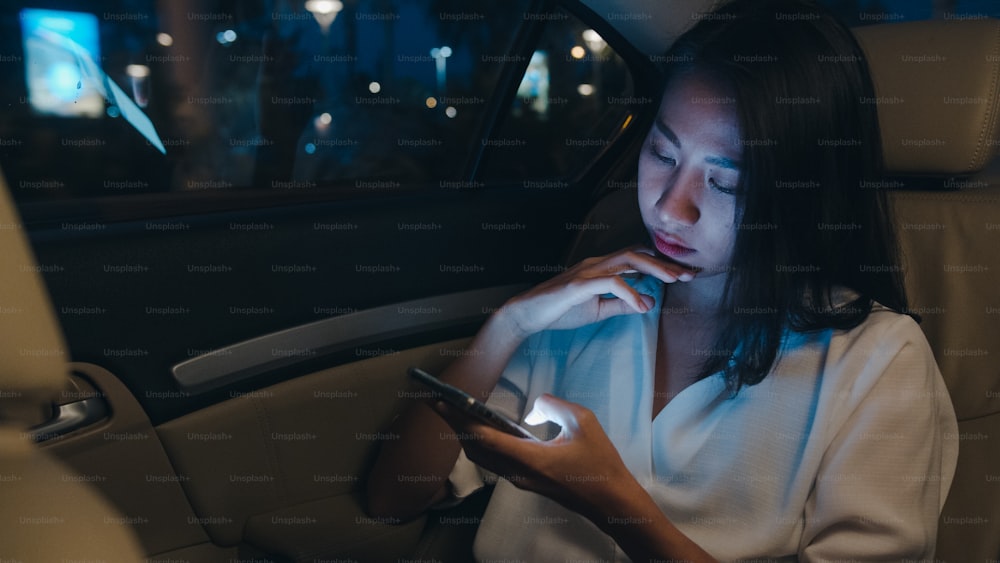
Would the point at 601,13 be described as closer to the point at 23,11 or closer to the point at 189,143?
the point at 189,143

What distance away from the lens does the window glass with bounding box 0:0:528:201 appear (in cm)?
198

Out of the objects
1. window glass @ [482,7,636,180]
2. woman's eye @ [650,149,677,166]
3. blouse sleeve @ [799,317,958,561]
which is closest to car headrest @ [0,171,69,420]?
woman's eye @ [650,149,677,166]

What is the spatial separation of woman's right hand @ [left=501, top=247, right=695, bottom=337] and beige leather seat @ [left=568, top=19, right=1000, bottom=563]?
20.1 inches

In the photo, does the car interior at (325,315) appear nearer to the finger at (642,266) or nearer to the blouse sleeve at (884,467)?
the blouse sleeve at (884,467)

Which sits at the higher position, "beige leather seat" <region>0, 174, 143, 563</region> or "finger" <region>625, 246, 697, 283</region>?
"beige leather seat" <region>0, 174, 143, 563</region>

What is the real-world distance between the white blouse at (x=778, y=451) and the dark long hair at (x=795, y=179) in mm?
59

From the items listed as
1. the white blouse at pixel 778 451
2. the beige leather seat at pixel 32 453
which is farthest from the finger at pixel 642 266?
the beige leather seat at pixel 32 453

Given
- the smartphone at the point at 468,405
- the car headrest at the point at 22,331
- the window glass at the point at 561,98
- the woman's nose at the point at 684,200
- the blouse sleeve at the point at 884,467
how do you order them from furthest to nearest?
1. the window glass at the point at 561,98
2. the woman's nose at the point at 684,200
3. the blouse sleeve at the point at 884,467
4. the smartphone at the point at 468,405
5. the car headrest at the point at 22,331

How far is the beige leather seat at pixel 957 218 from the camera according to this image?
4.84 feet

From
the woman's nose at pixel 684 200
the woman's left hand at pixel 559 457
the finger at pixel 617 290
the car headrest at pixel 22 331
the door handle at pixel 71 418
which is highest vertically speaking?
the car headrest at pixel 22 331

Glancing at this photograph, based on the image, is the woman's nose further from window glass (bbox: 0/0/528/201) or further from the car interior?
window glass (bbox: 0/0/528/201)

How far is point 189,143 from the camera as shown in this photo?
2328mm

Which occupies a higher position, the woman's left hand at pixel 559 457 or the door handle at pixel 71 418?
the woman's left hand at pixel 559 457

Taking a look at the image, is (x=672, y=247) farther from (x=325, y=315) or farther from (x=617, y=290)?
(x=325, y=315)
